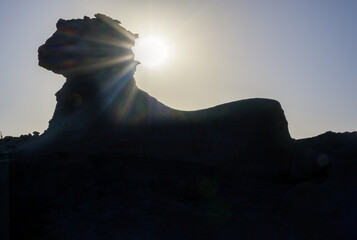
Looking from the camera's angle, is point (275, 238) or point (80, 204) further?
point (80, 204)

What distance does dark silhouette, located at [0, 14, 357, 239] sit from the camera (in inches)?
381

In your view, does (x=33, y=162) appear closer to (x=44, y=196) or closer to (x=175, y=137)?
(x=44, y=196)

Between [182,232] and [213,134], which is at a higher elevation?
[213,134]

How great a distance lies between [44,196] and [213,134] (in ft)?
16.4

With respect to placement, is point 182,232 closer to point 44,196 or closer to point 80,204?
point 80,204

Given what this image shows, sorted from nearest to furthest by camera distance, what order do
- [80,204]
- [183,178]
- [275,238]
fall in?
[275,238]
[80,204]
[183,178]

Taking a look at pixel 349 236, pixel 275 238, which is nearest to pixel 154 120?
pixel 275 238

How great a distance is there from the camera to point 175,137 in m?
12.1

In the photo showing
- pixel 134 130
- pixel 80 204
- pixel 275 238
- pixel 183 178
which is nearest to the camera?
pixel 275 238

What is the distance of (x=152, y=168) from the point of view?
11711 mm

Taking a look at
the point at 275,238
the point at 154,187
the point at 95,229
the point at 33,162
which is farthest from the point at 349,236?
the point at 33,162

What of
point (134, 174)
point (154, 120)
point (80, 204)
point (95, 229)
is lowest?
point (95, 229)

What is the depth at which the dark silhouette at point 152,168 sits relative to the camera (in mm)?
9672

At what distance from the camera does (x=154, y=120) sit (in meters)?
12.6
